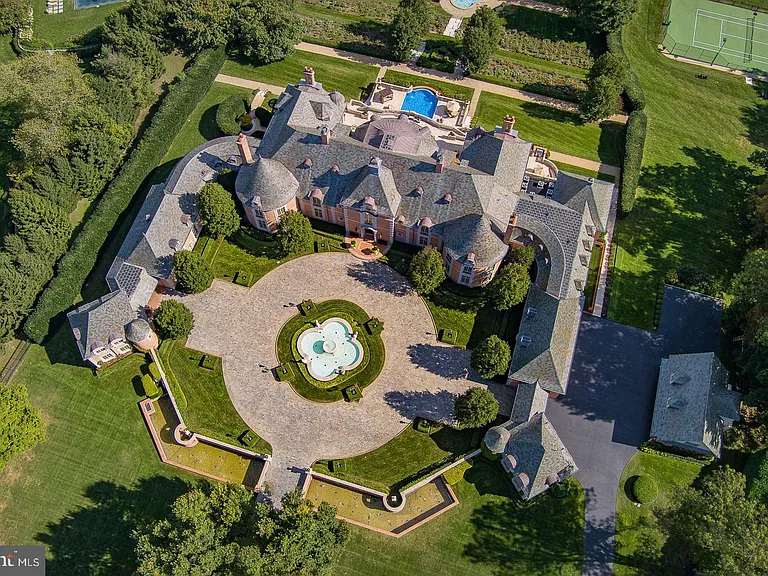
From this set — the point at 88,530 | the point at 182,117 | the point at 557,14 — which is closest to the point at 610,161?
the point at 557,14

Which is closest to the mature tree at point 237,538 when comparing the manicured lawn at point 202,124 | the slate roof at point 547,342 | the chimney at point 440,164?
the slate roof at point 547,342

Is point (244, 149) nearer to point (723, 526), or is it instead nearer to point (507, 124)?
point (507, 124)

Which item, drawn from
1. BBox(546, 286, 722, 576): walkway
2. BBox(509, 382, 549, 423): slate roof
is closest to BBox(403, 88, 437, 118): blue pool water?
BBox(546, 286, 722, 576): walkway

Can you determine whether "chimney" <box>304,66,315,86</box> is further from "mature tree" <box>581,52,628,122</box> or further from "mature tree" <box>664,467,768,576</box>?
"mature tree" <box>664,467,768,576</box>

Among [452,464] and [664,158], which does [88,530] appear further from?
[664,158]

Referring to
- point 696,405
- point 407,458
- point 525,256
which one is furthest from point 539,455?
point 525,256
